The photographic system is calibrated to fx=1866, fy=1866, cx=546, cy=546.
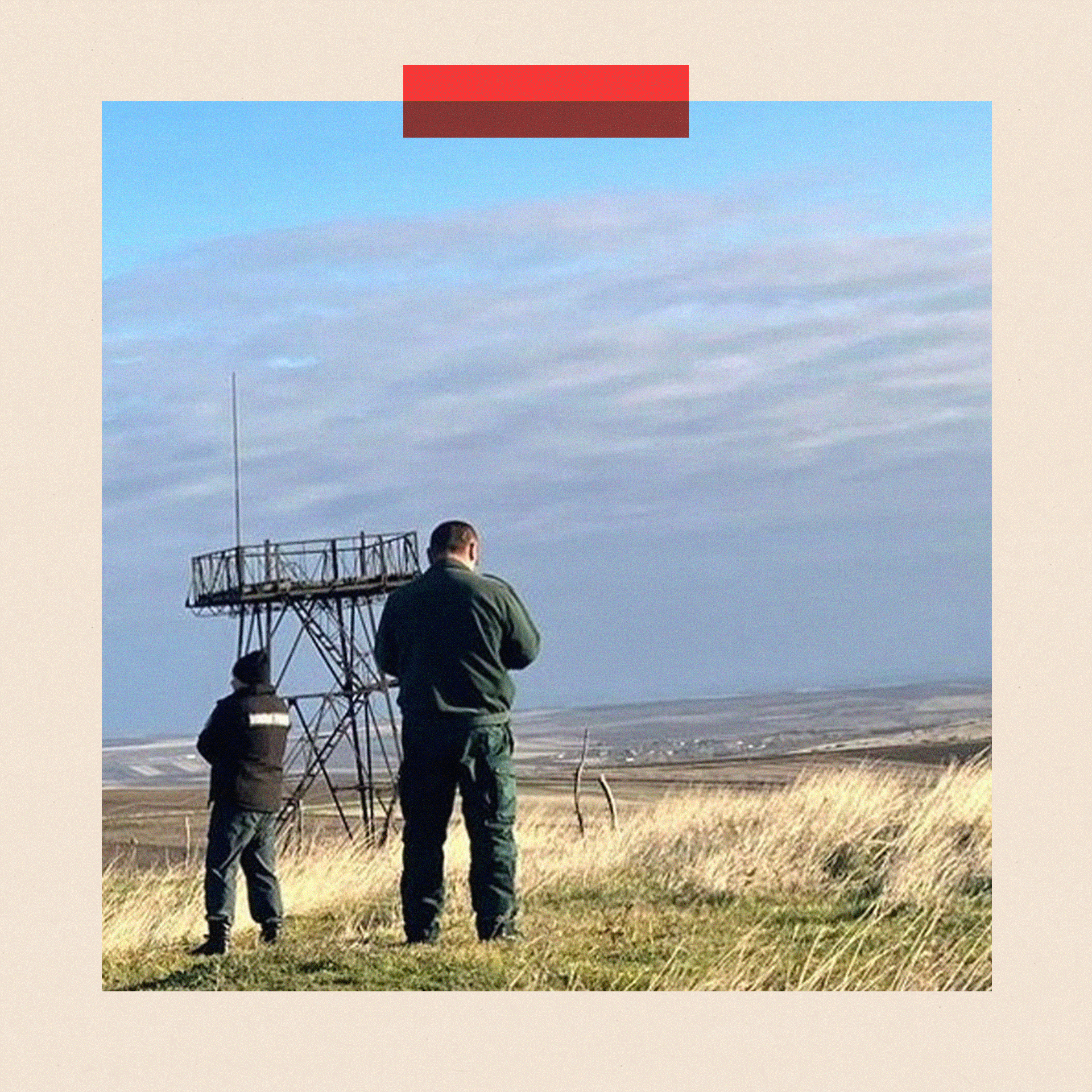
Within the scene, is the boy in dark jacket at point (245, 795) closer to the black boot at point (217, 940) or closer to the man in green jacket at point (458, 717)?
the black boot at point (217, 940)

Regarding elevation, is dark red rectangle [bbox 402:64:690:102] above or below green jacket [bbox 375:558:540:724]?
above

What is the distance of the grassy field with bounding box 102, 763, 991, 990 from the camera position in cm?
750

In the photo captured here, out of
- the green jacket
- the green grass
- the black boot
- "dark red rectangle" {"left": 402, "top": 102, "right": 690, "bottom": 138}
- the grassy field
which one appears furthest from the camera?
the black boot

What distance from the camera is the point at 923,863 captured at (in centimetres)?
901

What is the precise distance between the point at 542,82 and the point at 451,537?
6.36 feet

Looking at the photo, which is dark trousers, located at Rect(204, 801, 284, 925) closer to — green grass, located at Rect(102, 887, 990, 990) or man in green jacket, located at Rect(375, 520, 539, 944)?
green grass, located at Rect(102, 887, 990, 990)

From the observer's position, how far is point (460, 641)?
7.62 metres

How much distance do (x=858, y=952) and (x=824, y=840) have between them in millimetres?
1830

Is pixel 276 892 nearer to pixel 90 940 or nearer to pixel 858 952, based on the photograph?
pixel 90 940

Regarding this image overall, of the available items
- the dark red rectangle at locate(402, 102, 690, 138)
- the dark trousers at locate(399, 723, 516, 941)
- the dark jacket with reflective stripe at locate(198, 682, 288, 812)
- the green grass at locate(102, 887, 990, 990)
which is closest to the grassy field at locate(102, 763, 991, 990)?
the green grass at locate(102, 887, 990, 990)

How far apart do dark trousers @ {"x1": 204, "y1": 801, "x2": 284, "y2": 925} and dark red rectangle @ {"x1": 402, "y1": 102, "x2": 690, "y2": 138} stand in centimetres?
312

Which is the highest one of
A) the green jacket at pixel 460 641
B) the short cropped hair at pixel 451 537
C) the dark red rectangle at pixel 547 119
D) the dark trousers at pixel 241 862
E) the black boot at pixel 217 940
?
the dark red rectangle at pixel 547 119

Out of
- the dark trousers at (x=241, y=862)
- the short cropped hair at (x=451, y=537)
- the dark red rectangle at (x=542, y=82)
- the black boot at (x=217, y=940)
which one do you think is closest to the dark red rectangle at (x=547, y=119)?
the dark red rectangle at (x=542, y=82)

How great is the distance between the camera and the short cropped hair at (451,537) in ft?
25.4
